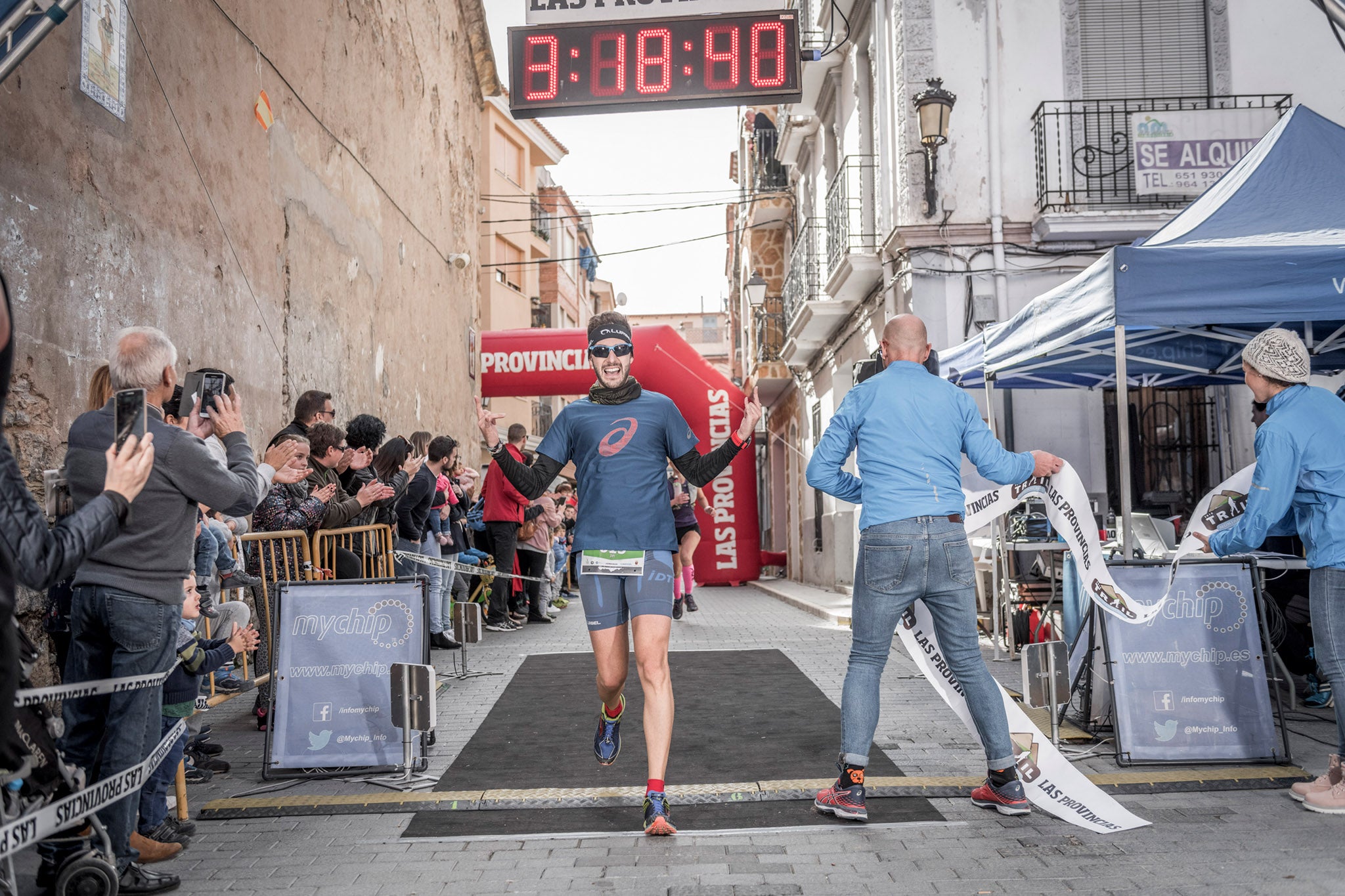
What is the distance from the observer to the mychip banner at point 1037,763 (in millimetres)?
4660

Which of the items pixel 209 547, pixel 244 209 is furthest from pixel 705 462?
pixel 244 209

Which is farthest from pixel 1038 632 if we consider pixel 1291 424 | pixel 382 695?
pixel 382 695

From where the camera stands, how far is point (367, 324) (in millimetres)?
14047

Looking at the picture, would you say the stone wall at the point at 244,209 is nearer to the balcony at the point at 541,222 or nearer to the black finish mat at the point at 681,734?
the black finish mat at the point at 681,734

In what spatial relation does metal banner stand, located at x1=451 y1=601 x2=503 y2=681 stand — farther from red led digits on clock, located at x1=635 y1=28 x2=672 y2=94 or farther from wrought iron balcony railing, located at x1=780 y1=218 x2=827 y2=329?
wrought iron balcony railing, located at x1=780 y1=218 x2=827 y2=329

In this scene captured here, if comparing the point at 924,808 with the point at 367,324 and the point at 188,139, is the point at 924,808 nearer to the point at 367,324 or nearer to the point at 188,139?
the point at 188,139

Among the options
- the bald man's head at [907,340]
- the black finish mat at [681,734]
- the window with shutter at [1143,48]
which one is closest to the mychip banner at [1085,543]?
the bald man's head at [907,340]

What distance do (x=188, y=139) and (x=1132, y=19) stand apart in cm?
1078

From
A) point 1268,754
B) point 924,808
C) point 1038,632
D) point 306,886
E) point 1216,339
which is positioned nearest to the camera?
point 306,886

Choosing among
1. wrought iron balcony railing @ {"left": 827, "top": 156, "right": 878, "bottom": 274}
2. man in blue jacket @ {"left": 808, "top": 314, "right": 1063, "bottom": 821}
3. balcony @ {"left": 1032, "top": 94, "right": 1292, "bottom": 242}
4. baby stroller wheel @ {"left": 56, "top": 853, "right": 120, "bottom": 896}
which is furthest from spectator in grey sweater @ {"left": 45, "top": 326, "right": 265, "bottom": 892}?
wrought iron balcony railing @ {"left": 827, "top": 156, "right": 878, "bottom": 274}

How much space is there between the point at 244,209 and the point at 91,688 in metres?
6.75

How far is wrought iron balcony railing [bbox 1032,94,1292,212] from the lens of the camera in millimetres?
12977

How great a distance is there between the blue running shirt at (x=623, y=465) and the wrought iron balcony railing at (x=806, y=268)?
13.1 m

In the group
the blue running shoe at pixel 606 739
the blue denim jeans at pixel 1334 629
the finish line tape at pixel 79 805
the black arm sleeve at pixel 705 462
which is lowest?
the blue running shoe at pixel 606 739
